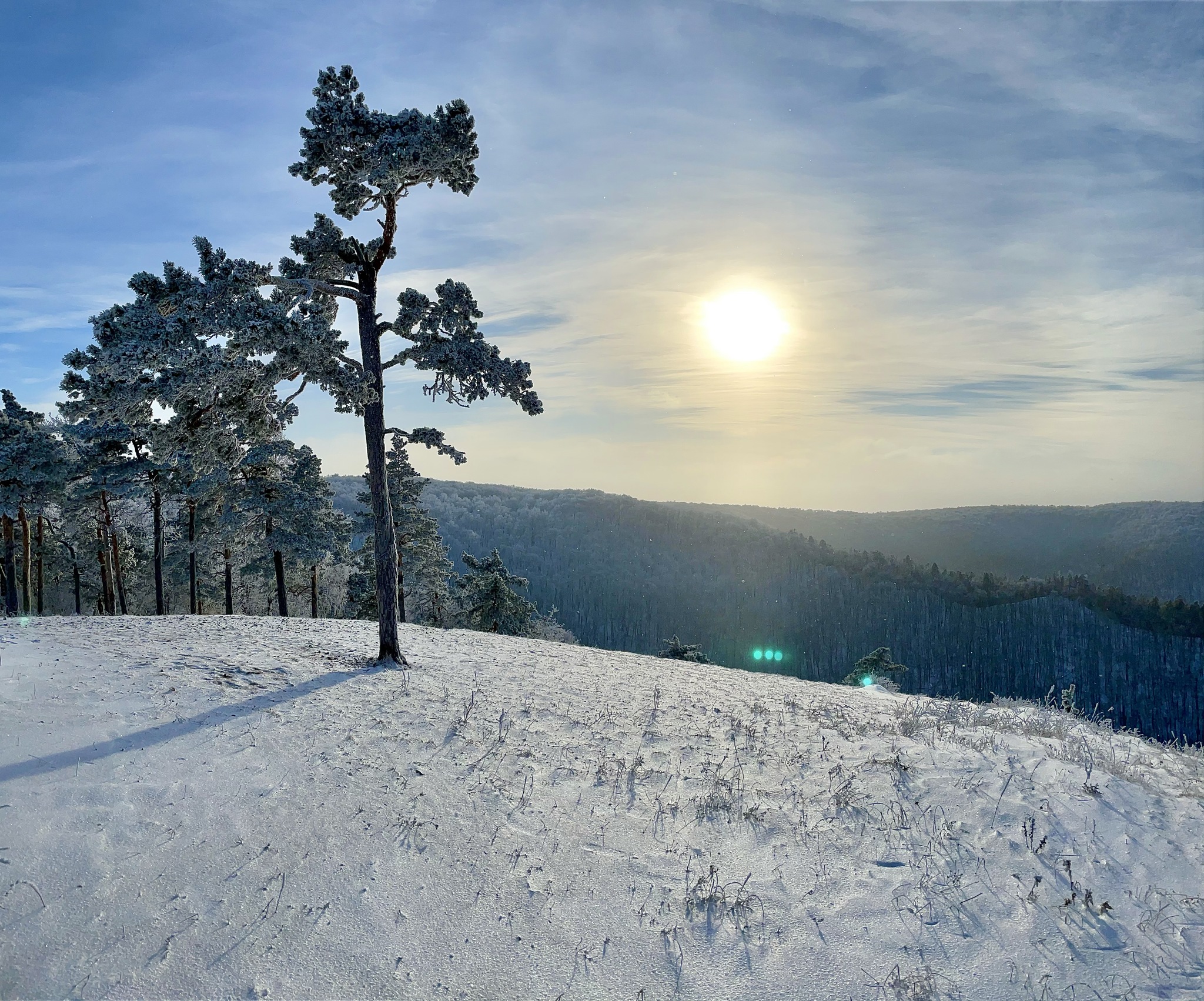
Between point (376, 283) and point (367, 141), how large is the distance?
2888 mm

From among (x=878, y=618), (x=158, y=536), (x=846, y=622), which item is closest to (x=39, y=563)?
(x=158, y=536)

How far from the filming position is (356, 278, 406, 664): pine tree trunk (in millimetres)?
13633

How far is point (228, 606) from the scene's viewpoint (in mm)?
31938

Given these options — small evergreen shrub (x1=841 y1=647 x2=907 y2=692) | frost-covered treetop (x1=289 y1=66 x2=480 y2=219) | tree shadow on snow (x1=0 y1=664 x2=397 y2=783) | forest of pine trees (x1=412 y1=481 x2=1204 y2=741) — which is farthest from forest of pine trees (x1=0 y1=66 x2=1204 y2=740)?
forest of pine trees (x1=412 y1=481 x2=1204 y2=741)

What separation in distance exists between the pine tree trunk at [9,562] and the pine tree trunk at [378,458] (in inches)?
966

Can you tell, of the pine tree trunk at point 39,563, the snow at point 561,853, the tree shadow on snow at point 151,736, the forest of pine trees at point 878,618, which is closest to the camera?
the snow at point 561,853

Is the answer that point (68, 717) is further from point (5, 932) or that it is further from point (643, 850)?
point (643, 850)

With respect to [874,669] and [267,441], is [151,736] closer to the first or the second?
[267,441]

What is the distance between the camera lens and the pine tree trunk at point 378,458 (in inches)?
537

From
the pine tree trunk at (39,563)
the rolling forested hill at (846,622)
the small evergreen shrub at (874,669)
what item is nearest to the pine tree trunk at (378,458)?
the small evergreen shrub at (874,669)

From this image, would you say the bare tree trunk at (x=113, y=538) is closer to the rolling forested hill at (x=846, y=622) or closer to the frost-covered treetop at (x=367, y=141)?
the frost-covered treetop at (x=367, y=141)

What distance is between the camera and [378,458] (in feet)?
44.8

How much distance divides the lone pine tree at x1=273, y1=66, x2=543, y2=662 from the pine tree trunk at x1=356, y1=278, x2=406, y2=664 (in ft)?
0.07

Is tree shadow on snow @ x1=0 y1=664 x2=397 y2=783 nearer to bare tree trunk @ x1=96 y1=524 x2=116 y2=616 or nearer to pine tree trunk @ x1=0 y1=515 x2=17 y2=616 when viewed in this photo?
pine tree trunk @ x1=0 y1=515 x2=17 y2=616
